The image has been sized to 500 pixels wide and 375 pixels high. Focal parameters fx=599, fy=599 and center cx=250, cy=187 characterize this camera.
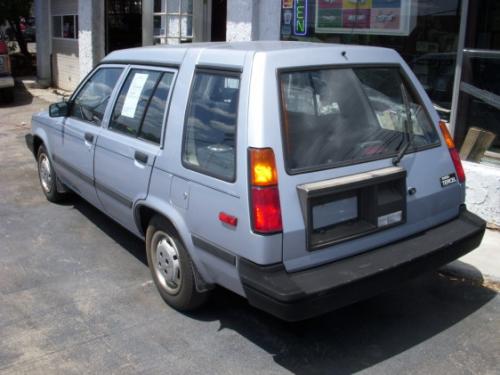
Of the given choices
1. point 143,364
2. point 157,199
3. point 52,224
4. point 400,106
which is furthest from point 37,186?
point 400,106

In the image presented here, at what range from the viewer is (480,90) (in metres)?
5.99

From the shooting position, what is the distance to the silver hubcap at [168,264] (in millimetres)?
3920

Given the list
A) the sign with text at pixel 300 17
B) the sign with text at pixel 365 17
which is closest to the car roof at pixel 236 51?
the sign with text at pixel 365 17

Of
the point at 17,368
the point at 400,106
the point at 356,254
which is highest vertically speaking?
the point at 400,106

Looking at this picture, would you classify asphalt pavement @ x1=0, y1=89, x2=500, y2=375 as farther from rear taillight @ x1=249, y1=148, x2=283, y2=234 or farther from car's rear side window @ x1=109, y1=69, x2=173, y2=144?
car's rear side window @ x1=109, y1=69, x2=173, y2=144

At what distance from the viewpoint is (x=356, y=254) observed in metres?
3.46

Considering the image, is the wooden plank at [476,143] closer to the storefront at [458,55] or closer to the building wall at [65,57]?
the storefront at [458,55]

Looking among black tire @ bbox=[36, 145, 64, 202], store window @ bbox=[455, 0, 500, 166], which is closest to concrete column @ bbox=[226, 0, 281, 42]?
store window @ bbox=[455, 0, 500, 166]

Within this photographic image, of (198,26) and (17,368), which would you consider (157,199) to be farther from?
(198,26)

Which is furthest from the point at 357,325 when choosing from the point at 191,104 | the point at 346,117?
the point at 191,104

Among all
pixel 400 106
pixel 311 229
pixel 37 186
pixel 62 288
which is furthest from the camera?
pixel 37 186

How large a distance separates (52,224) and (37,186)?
1.44 meters

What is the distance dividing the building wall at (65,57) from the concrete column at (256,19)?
645 centimetres

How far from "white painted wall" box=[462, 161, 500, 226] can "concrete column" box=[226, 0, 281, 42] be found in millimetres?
3738
